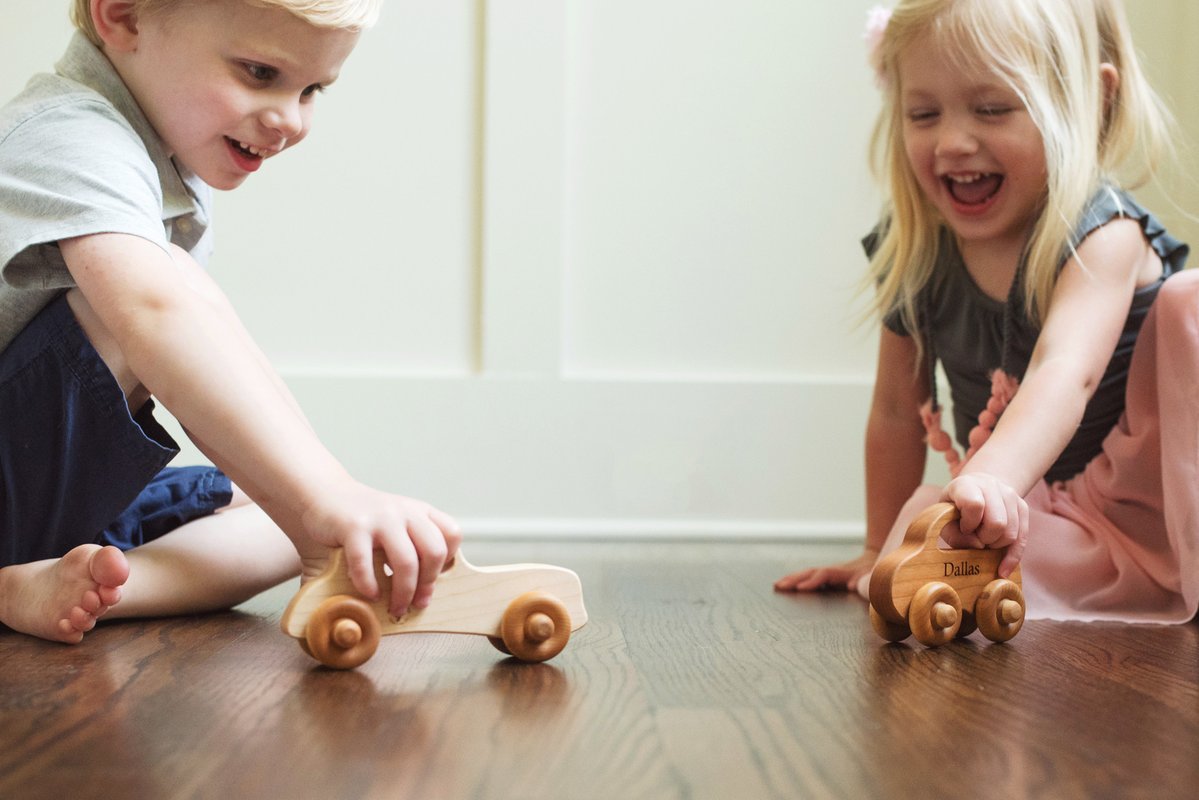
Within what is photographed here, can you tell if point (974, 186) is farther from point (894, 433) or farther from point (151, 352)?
point (151, 352)

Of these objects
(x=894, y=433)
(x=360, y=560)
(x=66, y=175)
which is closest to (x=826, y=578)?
(x=894, y=433)

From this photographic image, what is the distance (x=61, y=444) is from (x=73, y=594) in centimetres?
Answer: 10

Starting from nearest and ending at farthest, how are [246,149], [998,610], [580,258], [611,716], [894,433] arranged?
[611,716], [998,610], [246,149], [894,433], [580,258]

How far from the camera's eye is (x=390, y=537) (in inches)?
24.3

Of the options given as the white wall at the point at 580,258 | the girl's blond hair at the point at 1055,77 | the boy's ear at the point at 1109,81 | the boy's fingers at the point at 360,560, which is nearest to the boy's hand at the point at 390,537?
the boy's fingers at the point at 360,560

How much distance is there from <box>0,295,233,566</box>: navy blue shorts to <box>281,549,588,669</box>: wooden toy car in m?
0.20

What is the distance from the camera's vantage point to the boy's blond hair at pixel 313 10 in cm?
81

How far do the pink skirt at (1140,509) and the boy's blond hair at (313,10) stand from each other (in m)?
0.56

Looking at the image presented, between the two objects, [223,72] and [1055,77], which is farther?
[1055,77]

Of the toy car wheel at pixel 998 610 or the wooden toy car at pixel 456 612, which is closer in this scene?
the wooden toy car at pixel 456 612

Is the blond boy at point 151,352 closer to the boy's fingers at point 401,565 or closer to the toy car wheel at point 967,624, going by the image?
the boy's fingers at point 401,565

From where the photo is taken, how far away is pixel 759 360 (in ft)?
5.23

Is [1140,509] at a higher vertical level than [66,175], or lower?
lower

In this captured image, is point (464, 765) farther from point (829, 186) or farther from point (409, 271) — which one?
point (829, 186)
